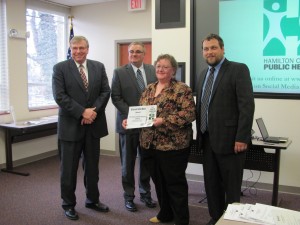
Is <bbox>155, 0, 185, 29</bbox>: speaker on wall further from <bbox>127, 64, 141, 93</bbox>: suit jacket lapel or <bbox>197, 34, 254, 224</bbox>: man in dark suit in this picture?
<bbox>197, 34, 254, 224</bbox>: man in dark suit

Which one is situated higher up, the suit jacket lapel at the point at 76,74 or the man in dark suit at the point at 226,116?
the suit jacket lapel at the point at 76,74

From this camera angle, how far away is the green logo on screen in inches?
139

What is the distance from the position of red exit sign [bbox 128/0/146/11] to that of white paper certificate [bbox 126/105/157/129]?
3077 millimetres

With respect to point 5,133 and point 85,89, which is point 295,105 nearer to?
point 85,89

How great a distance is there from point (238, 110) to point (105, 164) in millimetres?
3071

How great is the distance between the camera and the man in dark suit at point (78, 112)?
2920 mm

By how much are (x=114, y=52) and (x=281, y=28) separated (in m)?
2.84

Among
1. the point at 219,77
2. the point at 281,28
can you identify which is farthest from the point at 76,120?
the point at 281,28

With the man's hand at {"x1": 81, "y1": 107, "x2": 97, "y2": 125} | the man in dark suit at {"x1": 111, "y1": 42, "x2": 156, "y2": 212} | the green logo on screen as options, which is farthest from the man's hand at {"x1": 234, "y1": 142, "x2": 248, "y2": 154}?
the green logo on screen

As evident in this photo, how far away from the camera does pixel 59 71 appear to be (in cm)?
293

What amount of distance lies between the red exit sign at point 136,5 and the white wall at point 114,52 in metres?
0.08

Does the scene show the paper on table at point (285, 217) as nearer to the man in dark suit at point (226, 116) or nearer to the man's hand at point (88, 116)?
the man in dark suit at point (226, 116)

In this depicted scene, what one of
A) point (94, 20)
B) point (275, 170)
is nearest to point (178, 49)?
point (275, 170)

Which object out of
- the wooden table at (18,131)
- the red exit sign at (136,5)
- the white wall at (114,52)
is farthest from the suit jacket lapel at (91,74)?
the red exit sign at (136,5)
